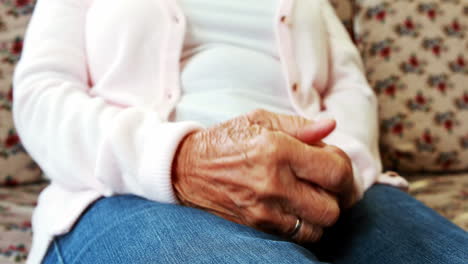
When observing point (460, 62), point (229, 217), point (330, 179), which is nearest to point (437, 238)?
point (330, 179)

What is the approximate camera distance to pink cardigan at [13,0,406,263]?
1.76 feet

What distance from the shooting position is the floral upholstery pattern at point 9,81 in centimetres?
95

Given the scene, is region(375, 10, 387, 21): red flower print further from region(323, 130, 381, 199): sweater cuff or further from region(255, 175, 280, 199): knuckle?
region(255, 175, 280, 199): knuckle

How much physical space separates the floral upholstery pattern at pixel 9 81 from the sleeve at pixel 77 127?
1.08ft

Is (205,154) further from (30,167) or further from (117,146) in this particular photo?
(30,167)

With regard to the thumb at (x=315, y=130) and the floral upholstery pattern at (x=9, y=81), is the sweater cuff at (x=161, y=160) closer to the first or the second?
the thumb at (x=315, y=130)

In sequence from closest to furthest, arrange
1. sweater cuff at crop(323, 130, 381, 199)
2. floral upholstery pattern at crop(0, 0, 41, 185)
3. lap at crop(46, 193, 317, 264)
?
lap at crop(46, 193, 317, 264) → sweater cuff at crop(323, 130, 381, 199) → floral upholstery pattern at crop(0, 0, 41, 185)

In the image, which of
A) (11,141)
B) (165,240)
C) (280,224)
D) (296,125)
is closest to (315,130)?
(296,125)

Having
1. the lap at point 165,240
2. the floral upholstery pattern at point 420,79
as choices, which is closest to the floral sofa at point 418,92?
the floral upholstery pattern at point 420,79

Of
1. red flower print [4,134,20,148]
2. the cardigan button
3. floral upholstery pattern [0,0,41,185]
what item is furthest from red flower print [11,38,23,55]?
the cardigan button

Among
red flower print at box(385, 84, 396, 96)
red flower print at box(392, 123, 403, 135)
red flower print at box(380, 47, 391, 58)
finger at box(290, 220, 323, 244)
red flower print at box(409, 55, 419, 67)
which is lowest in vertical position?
red flower print at box(392, 123, 403, 135)

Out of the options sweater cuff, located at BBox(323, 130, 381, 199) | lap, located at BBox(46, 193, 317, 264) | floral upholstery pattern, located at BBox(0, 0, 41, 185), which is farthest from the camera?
floral upholstery pattern, located at BBox(0, 0, 41, 185)

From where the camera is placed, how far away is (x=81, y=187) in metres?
0.60

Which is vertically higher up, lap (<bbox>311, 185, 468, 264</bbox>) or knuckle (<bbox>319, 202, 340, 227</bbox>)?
knuckle (<bbox>319, 202, 340, 227</bbox>)
